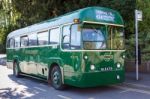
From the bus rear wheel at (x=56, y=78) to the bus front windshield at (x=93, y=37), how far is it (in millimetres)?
1909

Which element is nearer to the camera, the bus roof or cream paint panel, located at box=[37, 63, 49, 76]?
the bus roof

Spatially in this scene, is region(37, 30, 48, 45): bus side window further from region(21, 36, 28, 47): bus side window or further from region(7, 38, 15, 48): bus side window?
region(7, 38, 15, 48): bus side window

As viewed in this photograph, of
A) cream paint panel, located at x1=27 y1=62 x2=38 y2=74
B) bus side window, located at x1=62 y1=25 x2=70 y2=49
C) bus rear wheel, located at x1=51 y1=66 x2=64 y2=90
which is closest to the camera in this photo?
bus side window, located at x1=62 y1=25 x2=70 y2=49

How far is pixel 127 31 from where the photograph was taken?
59.7 feet

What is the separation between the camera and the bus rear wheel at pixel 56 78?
11.6 metres

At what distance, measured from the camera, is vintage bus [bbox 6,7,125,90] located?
33.6 feet

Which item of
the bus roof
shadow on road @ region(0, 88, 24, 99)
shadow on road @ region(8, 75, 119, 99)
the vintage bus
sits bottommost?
shadow on road @ region(0, 88, 24, 99)

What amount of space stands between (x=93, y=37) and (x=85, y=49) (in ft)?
1.85

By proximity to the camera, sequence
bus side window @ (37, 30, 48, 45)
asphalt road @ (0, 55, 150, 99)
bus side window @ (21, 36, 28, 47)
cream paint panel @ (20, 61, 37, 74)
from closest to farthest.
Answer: asphalt road @ (0, 55, 150, 99)
bus side window @ (37, 30, 48, 45)
cream paint panel @ (20, 61, 37, 74)
bus side window @ (21, 36, 28, 47)

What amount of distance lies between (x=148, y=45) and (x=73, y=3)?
21.6ft

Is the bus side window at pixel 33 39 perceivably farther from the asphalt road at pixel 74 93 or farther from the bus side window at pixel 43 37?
the asphalt road at pixel 74 93

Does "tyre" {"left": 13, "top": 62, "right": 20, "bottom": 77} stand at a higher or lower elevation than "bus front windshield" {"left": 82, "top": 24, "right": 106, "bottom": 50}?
lower

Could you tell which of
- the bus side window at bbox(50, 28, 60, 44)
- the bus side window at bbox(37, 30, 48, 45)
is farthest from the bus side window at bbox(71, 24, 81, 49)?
the bus side window at bbox(37, 30, 48, 45)

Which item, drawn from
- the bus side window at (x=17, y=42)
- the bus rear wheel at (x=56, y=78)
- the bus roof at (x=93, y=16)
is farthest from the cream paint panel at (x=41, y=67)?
the bus side window at (x=17, y=42)
